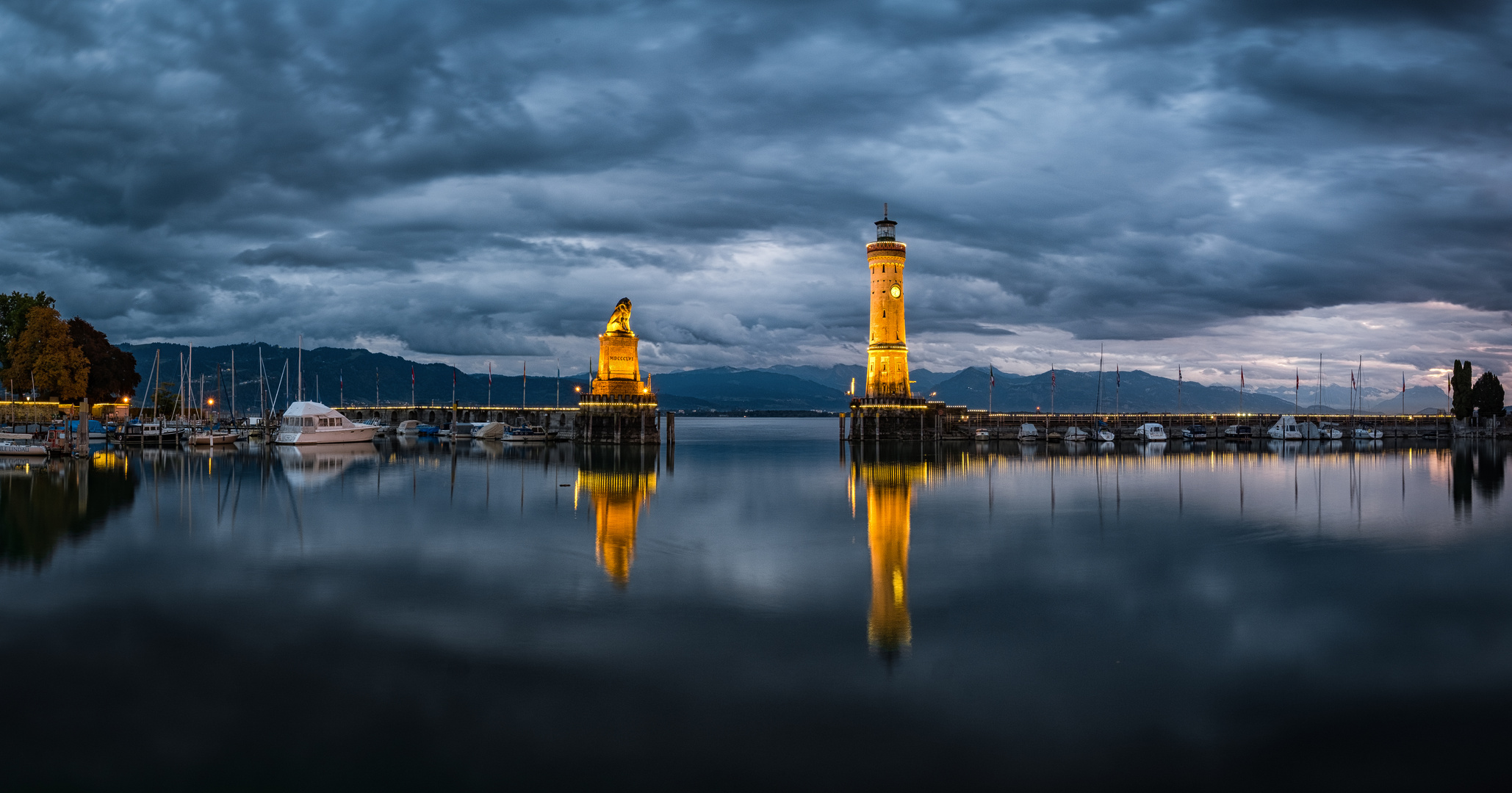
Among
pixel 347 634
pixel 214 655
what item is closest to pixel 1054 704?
pixel 347 634

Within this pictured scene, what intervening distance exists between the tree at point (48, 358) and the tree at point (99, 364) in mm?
2913

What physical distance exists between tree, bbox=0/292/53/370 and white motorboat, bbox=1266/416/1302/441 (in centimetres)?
12796

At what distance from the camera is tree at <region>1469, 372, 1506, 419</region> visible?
120375 mm

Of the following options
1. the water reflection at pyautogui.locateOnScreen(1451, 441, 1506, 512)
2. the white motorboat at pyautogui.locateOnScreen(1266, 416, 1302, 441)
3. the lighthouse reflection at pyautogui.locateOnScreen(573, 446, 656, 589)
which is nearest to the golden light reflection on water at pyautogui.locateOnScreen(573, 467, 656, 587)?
the lighthouse reflection at pyautogui.locateOnScreen(573, 446, 656, 589)

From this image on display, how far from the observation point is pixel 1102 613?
17.3 m

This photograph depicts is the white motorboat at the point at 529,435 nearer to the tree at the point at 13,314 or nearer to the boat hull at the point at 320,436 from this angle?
the boat hull at the point at 320,436

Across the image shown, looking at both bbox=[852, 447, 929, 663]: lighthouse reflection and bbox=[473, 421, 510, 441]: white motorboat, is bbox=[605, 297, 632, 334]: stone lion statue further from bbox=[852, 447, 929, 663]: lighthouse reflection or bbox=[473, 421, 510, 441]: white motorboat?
bbox=[852, 447, 929, 663]: lighthouse reflection

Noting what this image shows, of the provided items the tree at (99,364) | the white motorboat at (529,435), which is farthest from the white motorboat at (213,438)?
the white motorboat at (529,435)

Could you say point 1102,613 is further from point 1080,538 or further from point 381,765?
point 381,765

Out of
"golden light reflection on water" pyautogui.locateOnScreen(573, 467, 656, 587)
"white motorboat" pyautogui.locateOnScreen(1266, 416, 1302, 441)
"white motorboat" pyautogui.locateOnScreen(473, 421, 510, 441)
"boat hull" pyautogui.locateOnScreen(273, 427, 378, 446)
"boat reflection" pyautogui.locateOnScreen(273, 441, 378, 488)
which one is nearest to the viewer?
"golden light reflection on water" pyautogui.locateOnScreen(573, 467, 656, 587)

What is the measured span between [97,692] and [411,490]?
2970cm

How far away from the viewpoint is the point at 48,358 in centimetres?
7712

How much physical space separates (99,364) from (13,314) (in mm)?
7754

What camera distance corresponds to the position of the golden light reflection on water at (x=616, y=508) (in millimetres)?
22688
